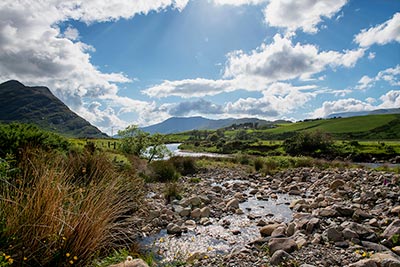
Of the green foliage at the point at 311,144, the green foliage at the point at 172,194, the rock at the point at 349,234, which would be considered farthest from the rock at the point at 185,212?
the green foliage at the point at 311,144

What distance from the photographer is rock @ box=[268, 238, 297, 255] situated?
5.69 metres

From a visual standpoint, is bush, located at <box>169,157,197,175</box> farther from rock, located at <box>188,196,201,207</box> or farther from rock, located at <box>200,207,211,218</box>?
rock, located at <box>200,207,211,218</box>

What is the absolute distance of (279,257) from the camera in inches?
206

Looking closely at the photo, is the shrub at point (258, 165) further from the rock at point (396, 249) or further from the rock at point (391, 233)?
the rock at point (396, 249)

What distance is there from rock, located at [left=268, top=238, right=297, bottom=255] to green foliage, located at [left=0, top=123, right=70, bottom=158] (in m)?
5.95

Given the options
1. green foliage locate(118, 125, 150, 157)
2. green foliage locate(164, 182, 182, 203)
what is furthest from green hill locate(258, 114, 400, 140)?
green foliage locate(164, 182, 182, 203)

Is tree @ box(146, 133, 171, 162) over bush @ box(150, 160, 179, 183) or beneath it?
over

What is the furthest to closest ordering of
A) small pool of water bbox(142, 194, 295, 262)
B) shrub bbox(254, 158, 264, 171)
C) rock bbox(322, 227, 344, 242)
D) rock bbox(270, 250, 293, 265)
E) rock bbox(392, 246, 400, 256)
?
1. shrub bbox(254, 158, 264, 171)
2. small pool of water bbox(142, 194, 295, 262)
3. rock bbox(322, 227, 344, 242)
4. rock bbox(392, 246, 400, 256)
5. rock bbox(270, 250, 293, 265)

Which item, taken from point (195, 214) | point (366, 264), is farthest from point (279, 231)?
point (195, 214)

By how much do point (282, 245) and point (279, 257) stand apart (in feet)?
1.92

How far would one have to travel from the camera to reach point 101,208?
14.3 feet

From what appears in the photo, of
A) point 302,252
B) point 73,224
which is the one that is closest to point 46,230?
point 73,224

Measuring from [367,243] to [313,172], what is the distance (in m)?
14.4

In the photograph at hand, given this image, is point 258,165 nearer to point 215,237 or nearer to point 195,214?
point 195,214
